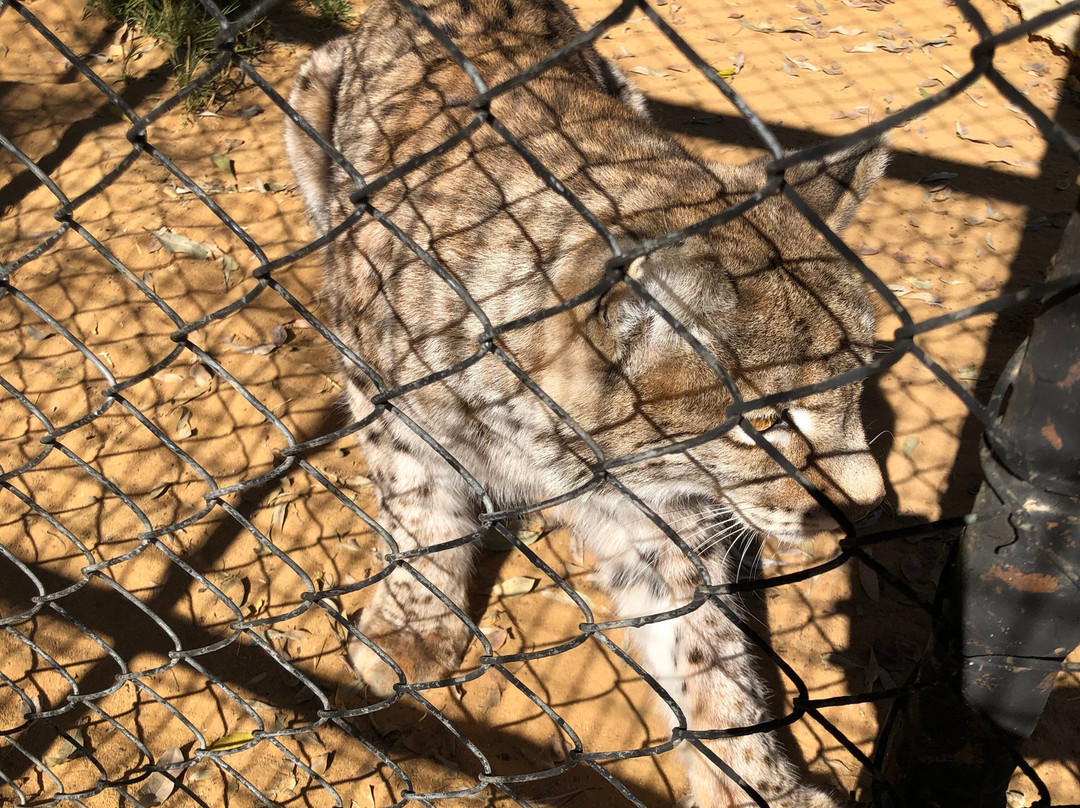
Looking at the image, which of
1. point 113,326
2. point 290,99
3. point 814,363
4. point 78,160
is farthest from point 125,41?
point 814,363

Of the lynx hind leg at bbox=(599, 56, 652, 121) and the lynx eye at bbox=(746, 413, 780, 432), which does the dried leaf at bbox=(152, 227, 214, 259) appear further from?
the lynx eye at bbox=(746, 413, 780, 432)

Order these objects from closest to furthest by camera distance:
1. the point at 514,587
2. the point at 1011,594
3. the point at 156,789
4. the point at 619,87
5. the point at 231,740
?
the point at 1011,594, the point at 156,789, the point at 231,740, the point at 514,587, the point at 619,87

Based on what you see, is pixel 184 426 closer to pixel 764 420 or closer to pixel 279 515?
pixel 279 515

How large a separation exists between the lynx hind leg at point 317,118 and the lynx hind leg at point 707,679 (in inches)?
81.2

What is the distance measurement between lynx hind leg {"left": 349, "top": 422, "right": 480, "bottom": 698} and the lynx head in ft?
2.94

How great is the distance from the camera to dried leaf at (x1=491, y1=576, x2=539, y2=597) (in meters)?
3.35

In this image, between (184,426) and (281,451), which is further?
(184,426)

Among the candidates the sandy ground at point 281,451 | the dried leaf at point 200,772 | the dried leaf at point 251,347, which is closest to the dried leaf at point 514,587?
the sandy ground at point 281,451

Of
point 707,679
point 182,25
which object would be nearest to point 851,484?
point 707,679

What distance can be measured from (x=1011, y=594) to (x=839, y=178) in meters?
1.48

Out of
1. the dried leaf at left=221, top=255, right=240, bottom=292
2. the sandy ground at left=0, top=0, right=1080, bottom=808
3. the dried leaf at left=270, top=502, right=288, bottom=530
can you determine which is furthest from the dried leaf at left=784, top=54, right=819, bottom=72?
the dried leaf at left=270, top=502, right=288, bottom=530

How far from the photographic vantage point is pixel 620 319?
2.08 meters

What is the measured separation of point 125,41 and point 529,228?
425 cm

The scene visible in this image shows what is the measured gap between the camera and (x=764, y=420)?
7.22ft
